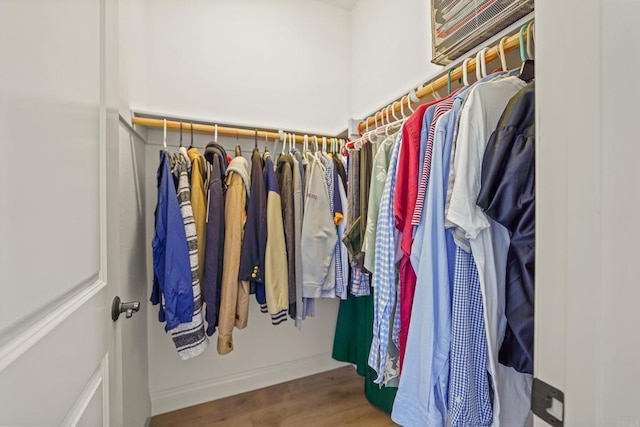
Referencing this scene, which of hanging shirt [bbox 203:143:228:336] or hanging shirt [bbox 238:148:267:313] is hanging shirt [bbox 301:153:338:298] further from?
hanging shirt [bbox 203:143:228:336]

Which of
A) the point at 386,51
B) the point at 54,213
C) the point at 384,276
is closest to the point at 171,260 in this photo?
the point at 54,213

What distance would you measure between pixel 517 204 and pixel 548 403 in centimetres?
35

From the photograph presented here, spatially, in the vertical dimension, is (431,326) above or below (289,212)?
below

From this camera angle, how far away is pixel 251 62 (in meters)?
1.57

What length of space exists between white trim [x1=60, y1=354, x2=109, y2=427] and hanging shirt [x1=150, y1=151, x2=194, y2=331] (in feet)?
1.38

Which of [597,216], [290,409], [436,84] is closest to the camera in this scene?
[597,216]

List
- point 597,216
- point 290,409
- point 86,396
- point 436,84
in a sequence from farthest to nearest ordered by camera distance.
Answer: point 290,409, point 436,84, point 86,396, point 597,216

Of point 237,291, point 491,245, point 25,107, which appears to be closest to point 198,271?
point 237,291

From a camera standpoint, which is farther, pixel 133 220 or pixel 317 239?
pixel 317 239

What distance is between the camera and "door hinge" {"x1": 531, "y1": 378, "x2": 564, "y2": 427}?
333 millimetres

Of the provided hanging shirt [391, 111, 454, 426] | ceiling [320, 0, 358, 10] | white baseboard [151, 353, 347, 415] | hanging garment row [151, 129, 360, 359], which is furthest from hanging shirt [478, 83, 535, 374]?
ceiling [320, 0, 358, 10]

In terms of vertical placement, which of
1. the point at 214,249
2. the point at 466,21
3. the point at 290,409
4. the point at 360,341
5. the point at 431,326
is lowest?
the point at 290,409

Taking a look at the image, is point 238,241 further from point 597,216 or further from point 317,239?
point 597,216

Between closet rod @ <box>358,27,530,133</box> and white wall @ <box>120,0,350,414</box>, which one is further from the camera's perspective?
white wall @ <box>120,0,350,414</box>
